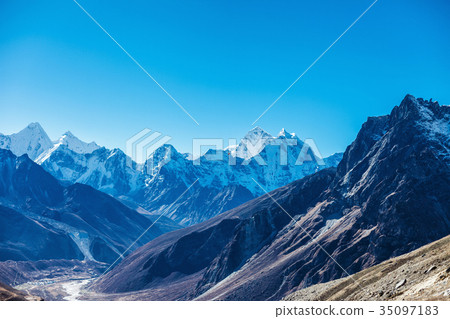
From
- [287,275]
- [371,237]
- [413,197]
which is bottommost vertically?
[287,275]
